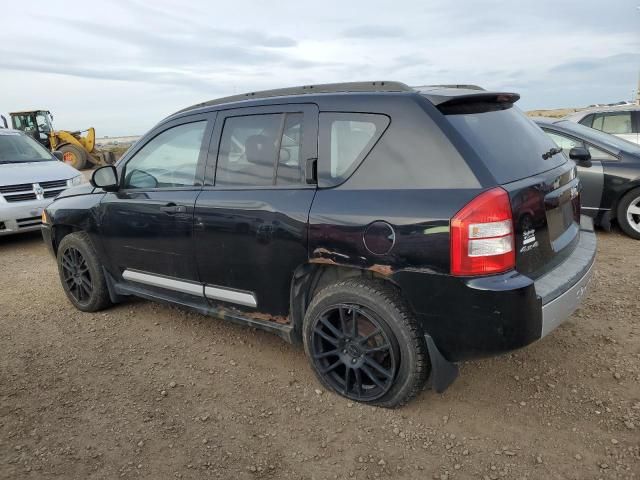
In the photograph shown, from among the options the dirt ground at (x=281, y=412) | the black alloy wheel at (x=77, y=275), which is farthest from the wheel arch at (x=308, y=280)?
the black alloy wheel at (x=77, y=275)

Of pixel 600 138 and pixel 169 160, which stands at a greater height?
pixel 169 160

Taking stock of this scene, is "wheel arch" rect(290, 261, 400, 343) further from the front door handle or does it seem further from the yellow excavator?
the yellow excavator

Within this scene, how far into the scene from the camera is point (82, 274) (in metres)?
4.37

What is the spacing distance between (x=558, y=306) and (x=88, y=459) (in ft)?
8.15

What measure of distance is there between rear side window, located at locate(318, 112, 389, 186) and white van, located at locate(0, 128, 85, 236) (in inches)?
226

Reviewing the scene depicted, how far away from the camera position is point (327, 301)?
2820 millimetres

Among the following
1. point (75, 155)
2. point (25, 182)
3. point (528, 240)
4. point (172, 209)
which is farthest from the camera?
point (75, 155)

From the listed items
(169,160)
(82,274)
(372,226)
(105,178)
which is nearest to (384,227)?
(372,226)

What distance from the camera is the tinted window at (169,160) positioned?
11.5 ft

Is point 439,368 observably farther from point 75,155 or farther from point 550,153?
point 75,155

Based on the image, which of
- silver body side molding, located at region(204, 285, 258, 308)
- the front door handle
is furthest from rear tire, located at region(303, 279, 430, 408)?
the front door handle

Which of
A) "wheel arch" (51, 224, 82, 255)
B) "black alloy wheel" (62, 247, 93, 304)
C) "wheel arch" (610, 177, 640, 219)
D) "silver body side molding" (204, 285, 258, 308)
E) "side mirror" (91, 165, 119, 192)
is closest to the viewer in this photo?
"silver body side molding" (204, 285, 258, 308)

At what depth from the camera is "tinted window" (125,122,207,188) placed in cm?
351

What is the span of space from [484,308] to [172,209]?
2.15 meters
